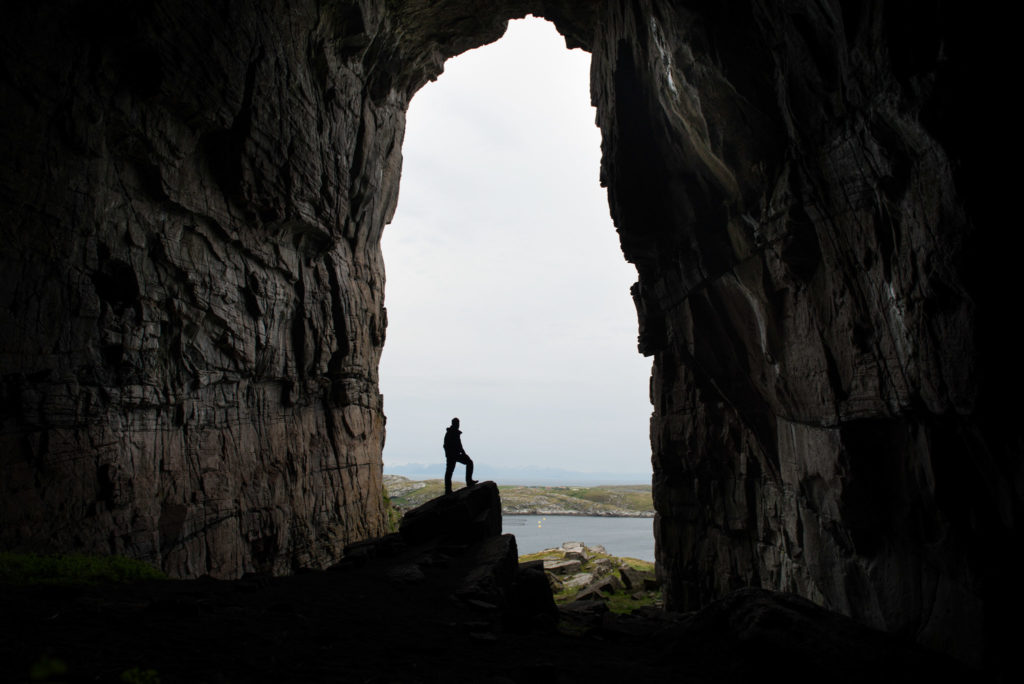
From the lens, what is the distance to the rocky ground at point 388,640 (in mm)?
6957

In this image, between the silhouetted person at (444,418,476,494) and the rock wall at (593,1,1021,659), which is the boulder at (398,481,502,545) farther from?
the rock wall at (593,1,1021,659)

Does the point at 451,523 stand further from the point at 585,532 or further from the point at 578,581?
the point at 585,532

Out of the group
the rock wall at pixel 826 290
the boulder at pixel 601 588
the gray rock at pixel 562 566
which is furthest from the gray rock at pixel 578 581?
the rock wall at pixel 826 290

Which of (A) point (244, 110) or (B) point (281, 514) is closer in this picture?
(A) point (244, 110)

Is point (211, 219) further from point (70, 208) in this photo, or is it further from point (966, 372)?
point (966, 372)

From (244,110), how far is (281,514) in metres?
16.1

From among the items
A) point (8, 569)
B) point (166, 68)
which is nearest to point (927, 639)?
point (8, 569)

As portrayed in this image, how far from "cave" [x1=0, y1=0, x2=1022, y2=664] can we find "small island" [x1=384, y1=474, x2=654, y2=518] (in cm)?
7733

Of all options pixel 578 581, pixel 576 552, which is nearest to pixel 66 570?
pixel 578 581

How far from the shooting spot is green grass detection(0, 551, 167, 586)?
1060 cm

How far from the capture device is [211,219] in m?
20.0

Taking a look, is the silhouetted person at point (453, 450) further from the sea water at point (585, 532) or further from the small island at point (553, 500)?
the small island at point (553, 500)

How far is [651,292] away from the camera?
87.9ft

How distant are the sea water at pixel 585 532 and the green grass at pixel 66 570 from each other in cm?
4256
